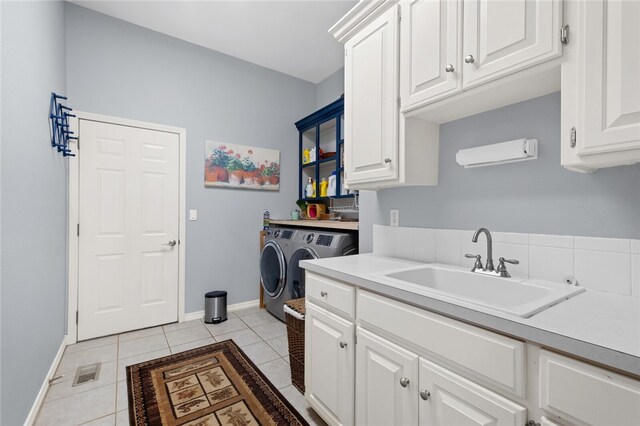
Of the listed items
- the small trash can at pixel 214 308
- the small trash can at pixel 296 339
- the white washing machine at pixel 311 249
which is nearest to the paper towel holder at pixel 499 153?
the white washing machine at pixel 311 249

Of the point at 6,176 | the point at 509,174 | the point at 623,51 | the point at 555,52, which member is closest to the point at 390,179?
the point at 509,174

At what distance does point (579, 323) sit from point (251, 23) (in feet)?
10.4

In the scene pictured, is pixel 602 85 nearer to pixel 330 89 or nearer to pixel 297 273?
pixel 297 273

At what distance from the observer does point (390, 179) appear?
159cm

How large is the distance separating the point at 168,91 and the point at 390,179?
263cm

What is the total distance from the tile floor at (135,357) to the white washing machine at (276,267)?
0.19 metres

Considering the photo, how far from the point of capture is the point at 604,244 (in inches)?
43.1

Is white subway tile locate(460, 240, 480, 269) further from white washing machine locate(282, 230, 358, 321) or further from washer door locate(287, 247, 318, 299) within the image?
washer door locate(287, 247, 318, 299)

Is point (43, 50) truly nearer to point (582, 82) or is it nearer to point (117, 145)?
point (117, 145)

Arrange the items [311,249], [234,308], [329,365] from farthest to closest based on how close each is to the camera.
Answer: [234,308] → [311,249] → [329,365]

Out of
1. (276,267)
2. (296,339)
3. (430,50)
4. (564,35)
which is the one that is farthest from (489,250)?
(276,267)

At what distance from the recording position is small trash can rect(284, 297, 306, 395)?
185 centimetres

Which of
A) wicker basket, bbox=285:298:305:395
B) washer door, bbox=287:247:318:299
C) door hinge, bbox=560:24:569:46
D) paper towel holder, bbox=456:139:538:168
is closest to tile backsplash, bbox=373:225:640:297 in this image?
paper towel holder, bbox=456:139:538:168

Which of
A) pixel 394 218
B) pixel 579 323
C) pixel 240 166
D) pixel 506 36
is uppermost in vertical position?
pixel 506 36
